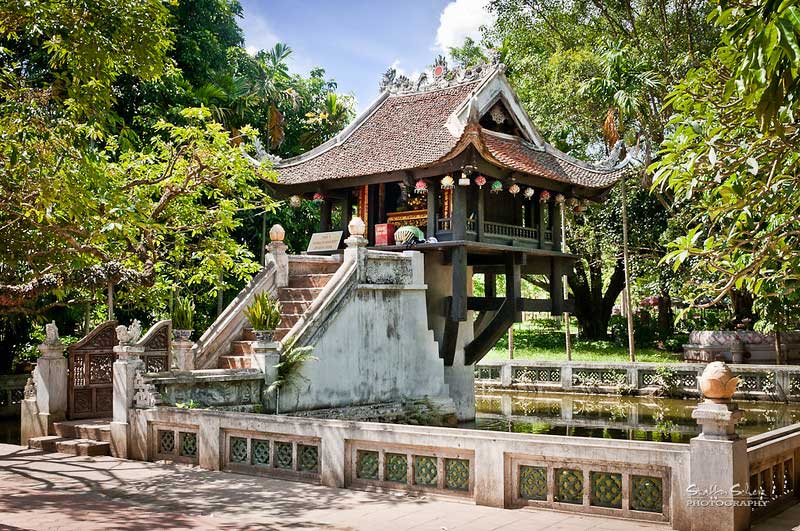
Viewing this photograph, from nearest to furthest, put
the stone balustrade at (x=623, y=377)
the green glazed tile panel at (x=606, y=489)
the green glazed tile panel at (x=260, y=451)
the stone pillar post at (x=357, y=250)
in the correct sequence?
the green glazed tile panel at (x=606, y=489) → the green glazed tile panel at (x=260, y=451) → the stone pillar post at (x=357, y=250) → the stone balustrade at (x=623, y=377)

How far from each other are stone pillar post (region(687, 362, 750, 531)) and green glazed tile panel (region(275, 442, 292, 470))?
4412 millimetres

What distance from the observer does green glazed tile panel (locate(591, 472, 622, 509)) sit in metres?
7.12

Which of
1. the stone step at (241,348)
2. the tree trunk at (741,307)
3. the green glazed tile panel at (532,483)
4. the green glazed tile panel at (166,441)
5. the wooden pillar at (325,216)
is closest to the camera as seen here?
the green glazed tile panel at (532,483)

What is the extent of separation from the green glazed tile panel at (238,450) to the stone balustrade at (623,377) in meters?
15.8

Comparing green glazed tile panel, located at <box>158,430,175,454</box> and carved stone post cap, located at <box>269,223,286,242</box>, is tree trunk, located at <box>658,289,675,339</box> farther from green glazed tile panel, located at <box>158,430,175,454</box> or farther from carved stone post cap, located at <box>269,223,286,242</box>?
green glazed tile panel, located at <box>158,430,175,454</box>

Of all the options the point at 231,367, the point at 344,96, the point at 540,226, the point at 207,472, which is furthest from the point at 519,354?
the point at 207,472

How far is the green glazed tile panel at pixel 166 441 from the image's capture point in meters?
10.3

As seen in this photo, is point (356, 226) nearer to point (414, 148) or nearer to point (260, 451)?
point (414, 148)

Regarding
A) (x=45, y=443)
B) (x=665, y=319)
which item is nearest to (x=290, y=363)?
(x=45, y=443)

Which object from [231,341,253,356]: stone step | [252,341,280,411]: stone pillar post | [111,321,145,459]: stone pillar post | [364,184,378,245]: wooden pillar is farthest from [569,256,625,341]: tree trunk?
[111,321,145,459]: stone pillar post

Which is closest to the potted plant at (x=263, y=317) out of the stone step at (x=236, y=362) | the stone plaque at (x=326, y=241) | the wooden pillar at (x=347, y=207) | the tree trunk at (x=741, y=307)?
the stone step at (x=236, y=362)

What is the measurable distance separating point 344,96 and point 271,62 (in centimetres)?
396

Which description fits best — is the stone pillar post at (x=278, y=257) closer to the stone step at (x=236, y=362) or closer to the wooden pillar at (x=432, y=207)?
the stone step at (x=236, y=362)

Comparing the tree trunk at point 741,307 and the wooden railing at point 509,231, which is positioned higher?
the wooden railing at point 509,231
